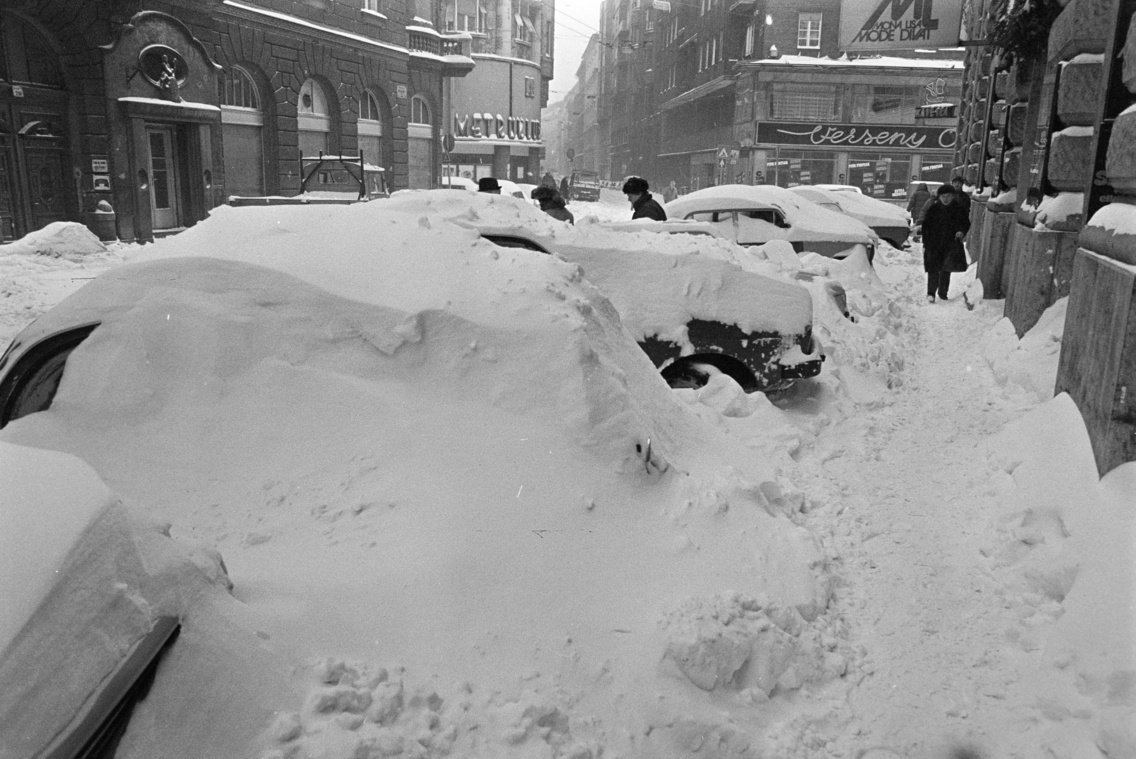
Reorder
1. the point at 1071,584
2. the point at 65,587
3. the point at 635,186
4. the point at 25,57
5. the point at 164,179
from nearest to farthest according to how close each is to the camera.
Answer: the point at 65,587, the point at 1071,584, the point at 635,186, the point at 25,57, the point at 164,179

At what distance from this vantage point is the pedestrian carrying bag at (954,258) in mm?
11645

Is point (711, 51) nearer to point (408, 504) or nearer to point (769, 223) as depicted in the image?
point (769, 223)

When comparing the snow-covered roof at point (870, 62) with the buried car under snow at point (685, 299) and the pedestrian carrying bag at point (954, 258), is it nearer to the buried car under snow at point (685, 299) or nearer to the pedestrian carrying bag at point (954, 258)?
the pedestrian carrying bag at point (954, 258)

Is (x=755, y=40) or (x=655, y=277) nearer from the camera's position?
(x=655, y=277)

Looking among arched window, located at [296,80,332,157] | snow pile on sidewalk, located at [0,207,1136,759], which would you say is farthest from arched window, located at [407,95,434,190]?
snow pile on sidewalk, located at [0,207,1136,759]

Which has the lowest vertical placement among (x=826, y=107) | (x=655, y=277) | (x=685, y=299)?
(x=685, y=299)

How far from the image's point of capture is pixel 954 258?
38.5ft

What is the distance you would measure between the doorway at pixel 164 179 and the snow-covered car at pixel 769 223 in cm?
1267

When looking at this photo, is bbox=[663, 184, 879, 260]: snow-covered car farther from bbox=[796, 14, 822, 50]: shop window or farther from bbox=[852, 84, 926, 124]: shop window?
Answer: bbox=[796, 14, 822, 50]: shop window

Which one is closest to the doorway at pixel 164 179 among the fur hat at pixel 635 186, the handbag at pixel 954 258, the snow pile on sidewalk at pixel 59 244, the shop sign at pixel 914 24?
the snow pile on sidewalk at pixel 59 244

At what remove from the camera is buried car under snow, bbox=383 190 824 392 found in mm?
5828

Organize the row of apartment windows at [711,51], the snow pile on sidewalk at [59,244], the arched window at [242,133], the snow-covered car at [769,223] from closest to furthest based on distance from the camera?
the snow-covered car at [769,223] → the snow pile on sidewalk at [59,244] → the arched window at [242,133] → the row of apartment windows at [711,51]

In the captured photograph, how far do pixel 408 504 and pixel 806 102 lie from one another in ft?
127

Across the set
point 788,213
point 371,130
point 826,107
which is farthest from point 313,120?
point 826,107
